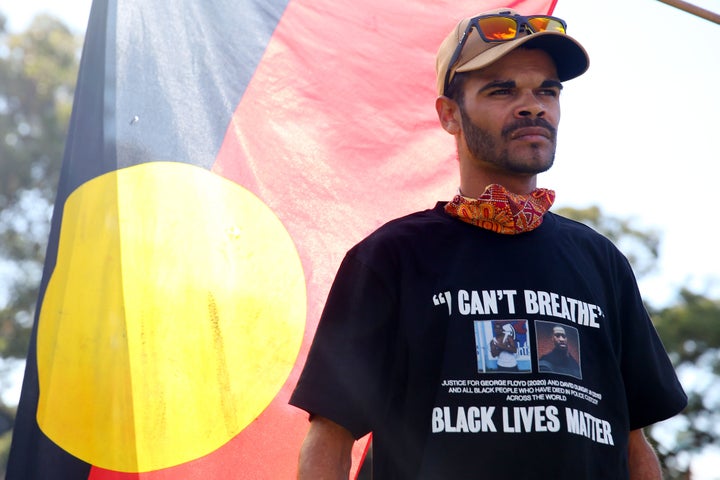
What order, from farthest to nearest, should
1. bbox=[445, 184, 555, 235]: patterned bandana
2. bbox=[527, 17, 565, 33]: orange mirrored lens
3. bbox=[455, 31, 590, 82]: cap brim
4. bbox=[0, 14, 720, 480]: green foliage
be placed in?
bbox=[0, 14, 720, 480]: green foliage < bbox=[527, 17, 565, 33]: orange mirrored lens < bbox=[455, 31, 590, 82]: cap brim < bbox=[445, 184, 555, 235]: patterned bandana

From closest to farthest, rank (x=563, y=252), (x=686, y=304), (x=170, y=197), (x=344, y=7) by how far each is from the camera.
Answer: (x=563, y=252)
(x=170, y=197)
(x=344, y=7)
(x=686, y=304)

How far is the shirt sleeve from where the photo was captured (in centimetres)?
201

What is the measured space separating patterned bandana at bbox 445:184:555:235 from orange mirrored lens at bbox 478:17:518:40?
386 millimetres

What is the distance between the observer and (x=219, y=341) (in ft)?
8.78

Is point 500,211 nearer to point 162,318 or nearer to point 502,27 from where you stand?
point 502,27

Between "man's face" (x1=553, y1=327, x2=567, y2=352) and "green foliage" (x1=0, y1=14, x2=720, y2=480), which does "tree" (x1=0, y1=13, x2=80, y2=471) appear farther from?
"man's face" (x1=553, y1=327, x2=567, y2=352)

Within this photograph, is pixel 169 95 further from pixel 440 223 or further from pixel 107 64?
pixel 440 223

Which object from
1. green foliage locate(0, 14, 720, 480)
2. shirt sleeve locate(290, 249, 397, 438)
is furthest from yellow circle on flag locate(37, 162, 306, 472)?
green foliage locate(0, 14, 720, 480)

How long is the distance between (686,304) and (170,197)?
48.7 feet

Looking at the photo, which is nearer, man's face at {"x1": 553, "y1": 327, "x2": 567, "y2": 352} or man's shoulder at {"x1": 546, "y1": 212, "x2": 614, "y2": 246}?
man's face at {"x1": 553, "y1": 327, "x2": 567, "y2": 352}

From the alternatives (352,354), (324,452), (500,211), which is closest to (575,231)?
(500,211)

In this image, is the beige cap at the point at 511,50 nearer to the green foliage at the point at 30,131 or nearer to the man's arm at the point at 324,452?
the man's arm at the point at 324,452

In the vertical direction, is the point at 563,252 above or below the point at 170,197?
below

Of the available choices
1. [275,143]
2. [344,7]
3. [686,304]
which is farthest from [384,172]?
[686,304]
